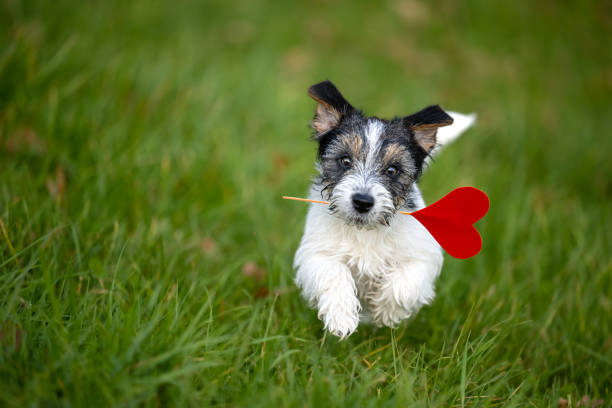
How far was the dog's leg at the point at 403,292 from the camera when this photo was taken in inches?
114

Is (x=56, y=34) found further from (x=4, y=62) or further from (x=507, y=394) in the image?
(x=507, y=394)

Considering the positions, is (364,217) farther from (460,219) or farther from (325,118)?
(325,118)

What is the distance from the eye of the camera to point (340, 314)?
271cm

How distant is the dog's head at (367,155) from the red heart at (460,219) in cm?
29

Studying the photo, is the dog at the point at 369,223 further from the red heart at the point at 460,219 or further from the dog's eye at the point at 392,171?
the red heart at the point at 460,219

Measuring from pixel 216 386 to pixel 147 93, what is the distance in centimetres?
440

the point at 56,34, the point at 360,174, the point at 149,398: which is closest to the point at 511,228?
the point at 360,174

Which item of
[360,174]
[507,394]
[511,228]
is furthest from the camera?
[511,228]

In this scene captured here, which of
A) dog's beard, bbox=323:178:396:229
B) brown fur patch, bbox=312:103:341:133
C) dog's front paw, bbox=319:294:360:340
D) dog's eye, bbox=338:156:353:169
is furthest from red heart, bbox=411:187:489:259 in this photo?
brown fur patch, bbox=312:103:341:133

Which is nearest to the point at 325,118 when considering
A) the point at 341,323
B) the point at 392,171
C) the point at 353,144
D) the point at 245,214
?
the point at 353,144

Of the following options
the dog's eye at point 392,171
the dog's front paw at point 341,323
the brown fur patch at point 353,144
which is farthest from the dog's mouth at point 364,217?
the dog's front paw at point 341,323

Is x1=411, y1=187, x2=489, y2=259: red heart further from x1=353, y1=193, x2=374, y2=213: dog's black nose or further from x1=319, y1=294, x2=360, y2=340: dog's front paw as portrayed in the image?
x1=319, y1=294, x2=360, y2=340: dog's front paw

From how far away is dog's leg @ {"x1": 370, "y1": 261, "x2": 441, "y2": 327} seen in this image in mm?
2902

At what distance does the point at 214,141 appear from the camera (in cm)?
557
